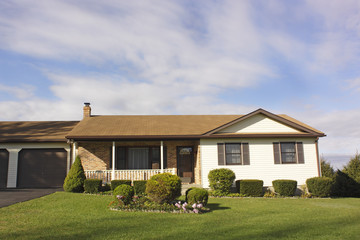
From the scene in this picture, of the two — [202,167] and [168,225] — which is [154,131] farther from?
[168,225]

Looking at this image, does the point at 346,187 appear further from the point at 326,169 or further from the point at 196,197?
the point at 196,197

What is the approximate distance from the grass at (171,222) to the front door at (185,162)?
22.6 ft

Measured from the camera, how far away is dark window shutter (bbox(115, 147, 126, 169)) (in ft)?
62.4

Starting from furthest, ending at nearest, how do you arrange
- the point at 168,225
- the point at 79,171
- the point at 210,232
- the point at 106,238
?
the point at 79,171 < the point at 168,225 < the point at 210,232 < the point at 106,238

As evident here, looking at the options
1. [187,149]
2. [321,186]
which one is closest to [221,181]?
[187,149]

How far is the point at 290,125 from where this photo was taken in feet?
58.6

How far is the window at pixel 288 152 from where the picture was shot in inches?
690

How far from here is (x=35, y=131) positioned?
20172 millimetres

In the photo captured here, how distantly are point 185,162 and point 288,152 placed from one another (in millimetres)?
6415

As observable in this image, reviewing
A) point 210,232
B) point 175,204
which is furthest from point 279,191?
point 210,232

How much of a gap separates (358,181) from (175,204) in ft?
42.4

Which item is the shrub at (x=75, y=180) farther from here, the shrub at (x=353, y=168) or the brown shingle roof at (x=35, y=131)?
the shrub at (x=353, y=168)

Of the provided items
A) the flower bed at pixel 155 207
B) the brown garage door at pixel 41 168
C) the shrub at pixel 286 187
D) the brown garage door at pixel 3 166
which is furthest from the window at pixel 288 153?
the brown garage door at pixel 3 166

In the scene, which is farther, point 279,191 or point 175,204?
point 279,191
